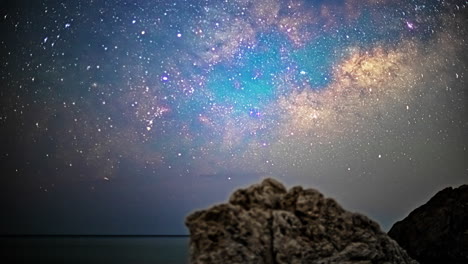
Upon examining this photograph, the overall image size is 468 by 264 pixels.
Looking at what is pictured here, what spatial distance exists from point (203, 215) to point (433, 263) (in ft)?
97.7

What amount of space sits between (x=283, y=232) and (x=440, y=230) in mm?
31343

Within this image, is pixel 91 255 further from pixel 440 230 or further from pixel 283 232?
pixel 283 232

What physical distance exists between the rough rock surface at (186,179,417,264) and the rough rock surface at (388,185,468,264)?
87.0 feet

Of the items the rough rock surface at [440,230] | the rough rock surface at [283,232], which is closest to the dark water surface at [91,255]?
the rough rock surface at [440,230]

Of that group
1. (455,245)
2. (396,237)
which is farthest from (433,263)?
(396,237)

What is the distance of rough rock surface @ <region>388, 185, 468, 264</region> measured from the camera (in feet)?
116

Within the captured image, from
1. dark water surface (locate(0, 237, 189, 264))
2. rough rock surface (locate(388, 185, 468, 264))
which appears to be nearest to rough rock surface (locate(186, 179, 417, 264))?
rough rock surface (locate(388, 185, 468, 264))

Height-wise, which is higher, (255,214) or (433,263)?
(255,214)

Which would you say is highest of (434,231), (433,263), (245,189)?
(245,189)

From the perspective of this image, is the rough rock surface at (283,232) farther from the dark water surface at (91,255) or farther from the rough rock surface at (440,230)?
the dark water surface at (91,255)

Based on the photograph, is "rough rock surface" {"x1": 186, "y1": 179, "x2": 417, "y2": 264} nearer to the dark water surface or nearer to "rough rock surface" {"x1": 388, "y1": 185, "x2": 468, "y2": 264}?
"rough rock surface" {"x1": 388, "y1": 185, "x2": 468, "y2": 264}

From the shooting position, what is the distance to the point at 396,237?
41.1m

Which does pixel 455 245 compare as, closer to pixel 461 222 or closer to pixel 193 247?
pixel 461 222

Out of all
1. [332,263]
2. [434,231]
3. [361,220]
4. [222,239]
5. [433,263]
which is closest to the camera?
[222,239]
